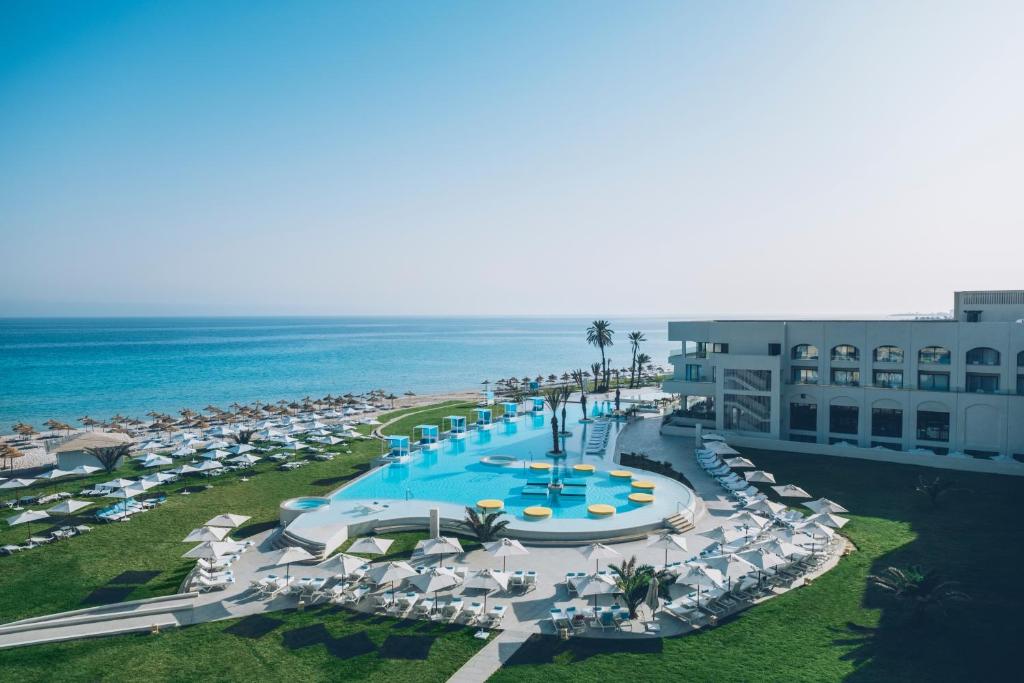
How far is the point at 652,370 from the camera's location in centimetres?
9575

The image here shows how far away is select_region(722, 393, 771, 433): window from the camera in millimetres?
41531

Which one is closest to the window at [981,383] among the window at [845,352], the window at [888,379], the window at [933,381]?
the window at [933,381]

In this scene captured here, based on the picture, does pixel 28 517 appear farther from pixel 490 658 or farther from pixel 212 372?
pixel 212 372

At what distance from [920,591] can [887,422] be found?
2398cm

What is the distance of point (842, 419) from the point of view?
132 ft

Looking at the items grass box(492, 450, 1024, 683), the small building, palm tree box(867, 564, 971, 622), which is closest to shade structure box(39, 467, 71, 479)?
the small building

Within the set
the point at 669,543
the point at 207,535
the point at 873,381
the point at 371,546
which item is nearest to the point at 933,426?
the point at 873,381

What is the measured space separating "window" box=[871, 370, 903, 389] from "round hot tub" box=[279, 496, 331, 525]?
113ft

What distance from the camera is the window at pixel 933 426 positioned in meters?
37.5

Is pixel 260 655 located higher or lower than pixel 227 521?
lower

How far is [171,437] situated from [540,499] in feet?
111

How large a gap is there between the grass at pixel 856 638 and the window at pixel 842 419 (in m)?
14.6

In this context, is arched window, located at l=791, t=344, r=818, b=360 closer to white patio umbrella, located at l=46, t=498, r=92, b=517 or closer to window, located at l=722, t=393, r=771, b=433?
window, located at l=722, t=393, r=771, b=433

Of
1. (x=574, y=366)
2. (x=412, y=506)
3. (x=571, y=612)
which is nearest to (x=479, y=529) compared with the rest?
(x=412, y=506)
